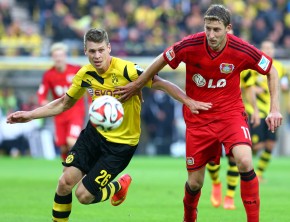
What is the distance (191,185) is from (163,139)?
16.5 m

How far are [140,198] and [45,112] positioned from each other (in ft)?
14.7

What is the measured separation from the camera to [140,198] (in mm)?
13281

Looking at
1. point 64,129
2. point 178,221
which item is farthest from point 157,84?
point 64,129

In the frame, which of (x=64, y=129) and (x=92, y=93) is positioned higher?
(x=92, y=93)

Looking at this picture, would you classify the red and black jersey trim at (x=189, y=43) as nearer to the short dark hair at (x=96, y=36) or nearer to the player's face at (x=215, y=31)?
the player's face at (x=215, y=31)

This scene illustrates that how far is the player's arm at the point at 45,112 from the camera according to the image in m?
9.02

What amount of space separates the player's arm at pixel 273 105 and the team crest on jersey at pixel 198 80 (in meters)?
0.72

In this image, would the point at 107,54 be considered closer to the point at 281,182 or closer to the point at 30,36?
the point at 281,182

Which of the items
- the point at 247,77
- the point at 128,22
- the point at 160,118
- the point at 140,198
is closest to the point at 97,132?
the point at 247,77

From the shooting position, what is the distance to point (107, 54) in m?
8.88

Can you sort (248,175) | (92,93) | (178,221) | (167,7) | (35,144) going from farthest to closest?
(167,7) < (35,144) < (178,221) < (92,93) < (248,175)

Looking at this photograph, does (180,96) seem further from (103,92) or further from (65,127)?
(65,127)

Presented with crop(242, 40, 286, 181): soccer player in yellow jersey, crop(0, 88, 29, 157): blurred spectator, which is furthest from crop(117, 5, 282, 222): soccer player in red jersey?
crop(0, 88, 29, 157): blurred spectator

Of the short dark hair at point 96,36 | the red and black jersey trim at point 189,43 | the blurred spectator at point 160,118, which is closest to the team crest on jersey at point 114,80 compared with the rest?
the short dark hair at point 96,36
